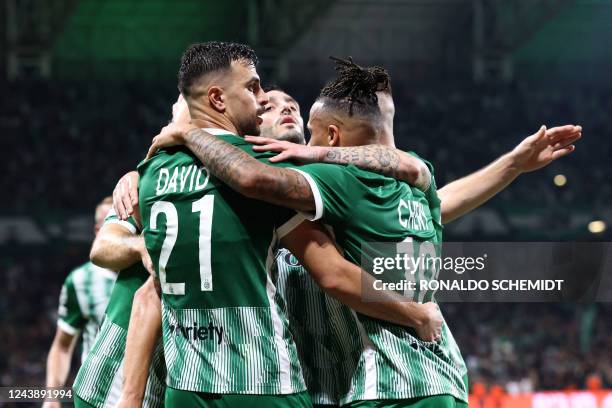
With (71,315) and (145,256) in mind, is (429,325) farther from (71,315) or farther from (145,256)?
(71,315)

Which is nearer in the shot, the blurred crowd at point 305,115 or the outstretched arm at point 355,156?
the outstretched arm at point 355,156

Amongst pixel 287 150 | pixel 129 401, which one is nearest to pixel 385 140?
pixel 287 150

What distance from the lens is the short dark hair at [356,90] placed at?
355 centimetres

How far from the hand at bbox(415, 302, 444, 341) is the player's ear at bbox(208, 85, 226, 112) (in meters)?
1.02

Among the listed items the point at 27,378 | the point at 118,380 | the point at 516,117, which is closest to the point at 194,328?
the point at 118,380

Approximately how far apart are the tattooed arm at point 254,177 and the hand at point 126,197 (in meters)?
0.48

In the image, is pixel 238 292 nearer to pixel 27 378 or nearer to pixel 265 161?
pixel 265 161

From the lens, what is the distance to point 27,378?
55.3 ft

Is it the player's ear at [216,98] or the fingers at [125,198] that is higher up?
the player's ear at [216,98]

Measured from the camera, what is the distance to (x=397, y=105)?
24031 mm

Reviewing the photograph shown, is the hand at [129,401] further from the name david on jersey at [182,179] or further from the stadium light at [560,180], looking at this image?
the stadium light at [560,180]

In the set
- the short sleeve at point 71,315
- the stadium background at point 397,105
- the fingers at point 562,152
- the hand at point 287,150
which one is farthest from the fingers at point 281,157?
the stadium background at point 397,105

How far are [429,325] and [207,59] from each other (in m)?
1.25

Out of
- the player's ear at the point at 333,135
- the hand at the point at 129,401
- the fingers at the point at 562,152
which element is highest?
the fingers at the point at 562,152
